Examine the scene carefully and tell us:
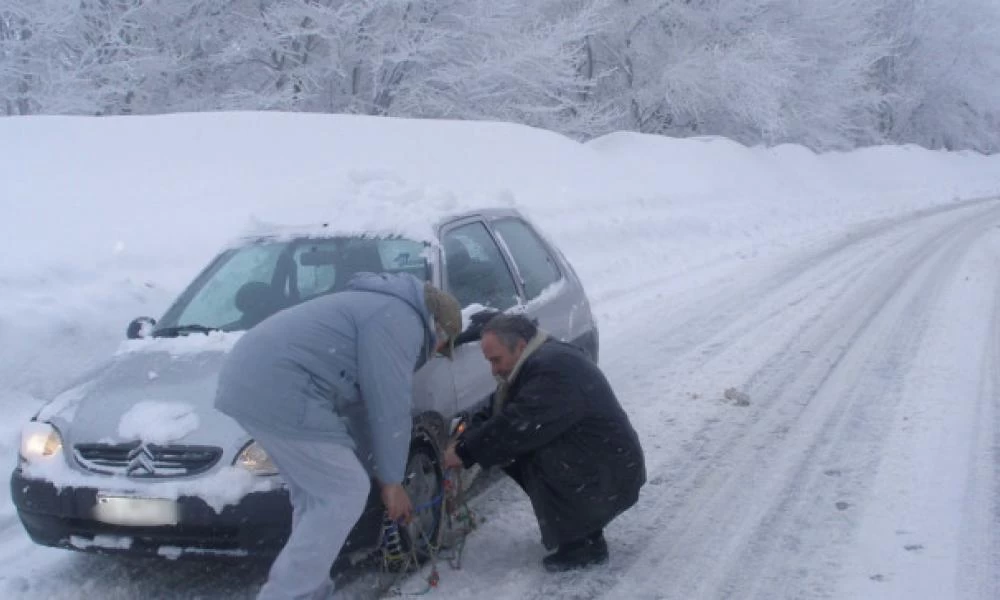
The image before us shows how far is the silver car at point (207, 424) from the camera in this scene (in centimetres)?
377

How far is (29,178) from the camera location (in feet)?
31.0

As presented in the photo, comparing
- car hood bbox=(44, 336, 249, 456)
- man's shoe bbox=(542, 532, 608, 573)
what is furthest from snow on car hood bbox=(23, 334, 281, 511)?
man's shoe bbox=(542, 532, 608, 573)

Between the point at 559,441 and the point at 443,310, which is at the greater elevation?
the point at 443,310

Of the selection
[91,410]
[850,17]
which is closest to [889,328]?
[91,410]

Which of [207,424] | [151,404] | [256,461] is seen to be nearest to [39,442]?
[151,404]

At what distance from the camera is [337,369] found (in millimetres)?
3441

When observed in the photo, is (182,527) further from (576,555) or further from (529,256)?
(529,256)

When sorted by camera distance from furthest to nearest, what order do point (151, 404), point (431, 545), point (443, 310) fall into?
point (431, 545)
point (151, 404)
point (443, 310)

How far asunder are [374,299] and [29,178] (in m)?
7.30

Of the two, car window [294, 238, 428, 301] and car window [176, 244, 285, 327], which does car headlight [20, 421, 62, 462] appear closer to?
A: car window [176, 244, 285, 327]

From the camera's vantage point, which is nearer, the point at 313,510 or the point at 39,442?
the point at 313,510

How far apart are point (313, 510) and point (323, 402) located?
0.39 metres

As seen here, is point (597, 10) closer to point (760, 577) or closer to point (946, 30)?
point (760, 577)

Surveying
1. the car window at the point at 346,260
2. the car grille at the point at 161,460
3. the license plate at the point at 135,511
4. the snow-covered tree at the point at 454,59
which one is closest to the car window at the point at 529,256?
the car window at the point at 346,260
